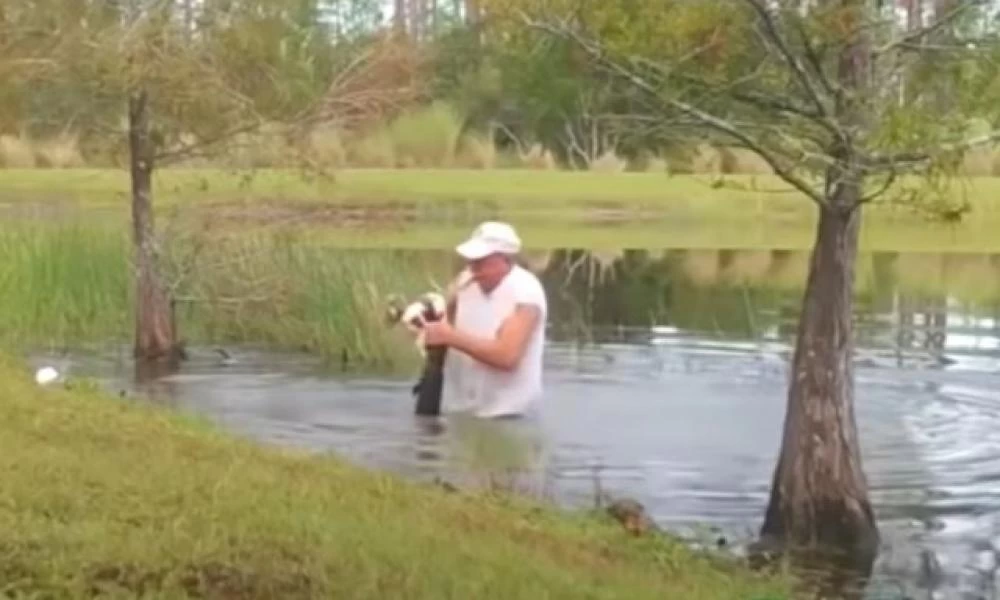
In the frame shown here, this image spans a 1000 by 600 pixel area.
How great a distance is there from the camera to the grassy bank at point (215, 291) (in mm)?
19078

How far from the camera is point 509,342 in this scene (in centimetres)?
1162

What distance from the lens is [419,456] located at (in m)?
12.2

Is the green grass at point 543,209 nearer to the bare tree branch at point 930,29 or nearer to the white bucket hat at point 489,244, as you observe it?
the white bucket hat at point 489,244

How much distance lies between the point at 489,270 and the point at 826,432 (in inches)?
80.7

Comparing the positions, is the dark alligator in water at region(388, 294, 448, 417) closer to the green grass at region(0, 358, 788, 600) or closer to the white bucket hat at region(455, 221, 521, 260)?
the white bucket hat at region(455, 221, 521, 260)

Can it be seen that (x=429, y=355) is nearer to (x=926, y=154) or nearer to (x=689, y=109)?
(x=689, y=109)

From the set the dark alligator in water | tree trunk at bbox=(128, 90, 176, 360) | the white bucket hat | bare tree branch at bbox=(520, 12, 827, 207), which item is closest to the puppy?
the dark alligator in water

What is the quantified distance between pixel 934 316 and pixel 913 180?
13.5 m

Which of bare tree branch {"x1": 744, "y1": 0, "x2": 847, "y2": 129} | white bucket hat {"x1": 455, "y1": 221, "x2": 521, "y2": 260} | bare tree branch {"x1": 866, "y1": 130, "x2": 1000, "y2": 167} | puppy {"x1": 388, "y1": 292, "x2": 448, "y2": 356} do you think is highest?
bare tree branch {"x1": 744, "y1": 0, "x2": 847, "y2": 129}

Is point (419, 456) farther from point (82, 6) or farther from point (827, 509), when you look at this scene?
point (82, 6)

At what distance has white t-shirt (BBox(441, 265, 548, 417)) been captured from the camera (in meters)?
11.8

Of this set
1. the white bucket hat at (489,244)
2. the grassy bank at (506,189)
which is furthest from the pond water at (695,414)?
the grassy bank at (506,189)

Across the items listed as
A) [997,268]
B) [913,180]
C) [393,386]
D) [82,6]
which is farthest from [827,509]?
[997,268]

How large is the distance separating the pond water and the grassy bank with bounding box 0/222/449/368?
468 millimetres
